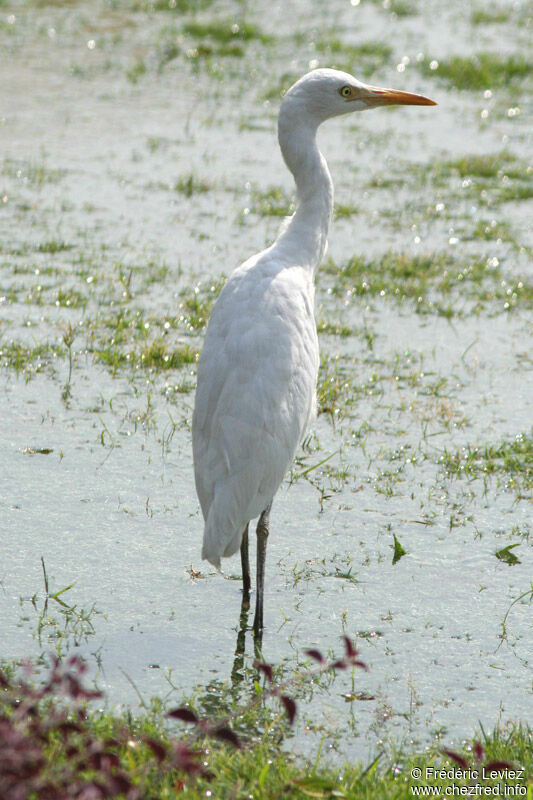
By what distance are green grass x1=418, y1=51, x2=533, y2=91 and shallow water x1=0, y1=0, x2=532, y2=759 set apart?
2.90 feet

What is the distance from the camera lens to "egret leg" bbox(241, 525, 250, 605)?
397 cm

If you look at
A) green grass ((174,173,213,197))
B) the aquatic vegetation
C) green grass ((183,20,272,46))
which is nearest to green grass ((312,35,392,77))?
green grass ((183,20,272,46))

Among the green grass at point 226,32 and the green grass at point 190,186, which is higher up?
the green grass at point 226,32

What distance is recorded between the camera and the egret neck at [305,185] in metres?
4.31

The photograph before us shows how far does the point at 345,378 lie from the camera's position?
572 centimetres

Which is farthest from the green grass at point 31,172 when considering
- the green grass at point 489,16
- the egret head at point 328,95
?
the green grass at point 489,16

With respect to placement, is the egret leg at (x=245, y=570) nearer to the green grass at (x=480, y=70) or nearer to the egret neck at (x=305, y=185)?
the egret neck at (x=305, y=185)

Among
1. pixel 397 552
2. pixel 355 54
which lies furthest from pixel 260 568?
pixel 355 54

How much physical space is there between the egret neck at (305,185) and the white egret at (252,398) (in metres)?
0.10

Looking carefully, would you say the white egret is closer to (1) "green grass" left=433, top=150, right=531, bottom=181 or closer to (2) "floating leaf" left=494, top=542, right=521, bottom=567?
(2) "floating leaf" left=494, top=542, right=521, bottom=567

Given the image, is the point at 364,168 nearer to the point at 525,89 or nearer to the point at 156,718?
the point at 525,89

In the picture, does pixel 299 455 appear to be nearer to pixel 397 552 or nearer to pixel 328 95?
pixel 397 552

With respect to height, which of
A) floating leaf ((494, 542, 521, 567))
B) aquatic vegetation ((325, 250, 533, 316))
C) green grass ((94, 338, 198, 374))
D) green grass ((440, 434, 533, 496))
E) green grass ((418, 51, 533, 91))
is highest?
green grass ((418, 51, 533, 91))

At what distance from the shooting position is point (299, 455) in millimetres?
5078
